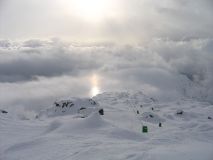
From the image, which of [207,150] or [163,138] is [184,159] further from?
[163,138]

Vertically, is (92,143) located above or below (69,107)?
below

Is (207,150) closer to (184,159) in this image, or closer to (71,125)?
(184,159)

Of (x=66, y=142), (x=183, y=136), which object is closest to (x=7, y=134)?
(x=66, y=142)

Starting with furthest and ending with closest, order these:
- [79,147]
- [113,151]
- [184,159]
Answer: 1. [79,147]
2. [113,151]
3. [184,159]

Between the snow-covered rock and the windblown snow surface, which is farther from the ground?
the snow-covered rock

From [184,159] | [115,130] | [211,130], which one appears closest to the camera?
[184,159]

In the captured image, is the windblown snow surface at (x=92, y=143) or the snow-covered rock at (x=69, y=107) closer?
the windblown snow surface at (x=92, y=143)

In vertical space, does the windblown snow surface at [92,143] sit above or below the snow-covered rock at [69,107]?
below

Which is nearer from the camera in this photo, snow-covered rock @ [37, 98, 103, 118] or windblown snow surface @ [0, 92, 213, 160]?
windblown snow surface @ [0, 92, 213, 160]

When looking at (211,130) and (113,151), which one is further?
(211,130)

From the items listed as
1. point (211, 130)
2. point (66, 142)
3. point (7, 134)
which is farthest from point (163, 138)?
point (7, 134)

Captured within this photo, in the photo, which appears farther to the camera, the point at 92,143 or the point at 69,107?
the point at 69,107

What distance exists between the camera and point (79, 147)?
3412 centimetres

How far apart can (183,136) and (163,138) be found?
4.73m
